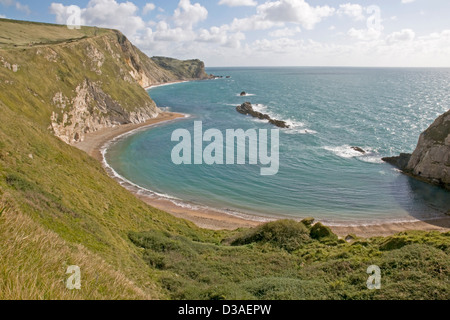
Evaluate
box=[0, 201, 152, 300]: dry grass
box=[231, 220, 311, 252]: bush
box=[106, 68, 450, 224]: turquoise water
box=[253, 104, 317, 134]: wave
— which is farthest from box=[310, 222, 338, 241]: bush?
box=[253, 104, 317, 134]: wave

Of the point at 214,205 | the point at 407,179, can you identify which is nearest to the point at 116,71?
the point at 214,205

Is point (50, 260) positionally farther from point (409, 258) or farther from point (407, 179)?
point (407, 179)

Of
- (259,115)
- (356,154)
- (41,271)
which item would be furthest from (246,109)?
(41,271)

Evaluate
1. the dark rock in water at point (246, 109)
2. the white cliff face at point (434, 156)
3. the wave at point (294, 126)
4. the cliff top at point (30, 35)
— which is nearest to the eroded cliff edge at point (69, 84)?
the cliff top at point (30, 35)

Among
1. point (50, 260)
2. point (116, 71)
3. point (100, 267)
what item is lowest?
point (100, 267)

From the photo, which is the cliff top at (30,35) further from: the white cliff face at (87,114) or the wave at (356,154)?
the wave at (356,154)

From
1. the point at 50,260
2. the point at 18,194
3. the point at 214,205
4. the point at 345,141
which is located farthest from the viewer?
the point at 345,141
